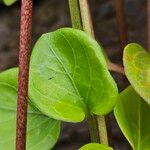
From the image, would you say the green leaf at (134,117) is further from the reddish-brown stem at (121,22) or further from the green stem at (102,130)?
the reddish-brown stem at (121,22)

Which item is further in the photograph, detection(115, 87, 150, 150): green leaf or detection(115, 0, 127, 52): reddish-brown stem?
detection(115, 0, 127, 52): reddish-brown stem

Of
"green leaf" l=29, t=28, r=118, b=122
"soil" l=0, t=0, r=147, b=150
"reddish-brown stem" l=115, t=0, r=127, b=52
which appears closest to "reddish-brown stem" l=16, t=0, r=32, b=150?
"green leaf" l=29, t=28, r=118, b=122

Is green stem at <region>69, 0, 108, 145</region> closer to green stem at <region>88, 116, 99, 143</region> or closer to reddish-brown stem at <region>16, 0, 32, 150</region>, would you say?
green stem at <region>88, 116, 99, 143</region>

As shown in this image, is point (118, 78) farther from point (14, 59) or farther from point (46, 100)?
point (46, 100)

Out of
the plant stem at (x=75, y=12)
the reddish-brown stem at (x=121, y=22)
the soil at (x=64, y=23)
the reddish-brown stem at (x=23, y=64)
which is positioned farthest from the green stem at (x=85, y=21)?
the soil at (x=64, y=23)

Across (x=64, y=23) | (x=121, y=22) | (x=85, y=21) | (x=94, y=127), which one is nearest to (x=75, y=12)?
(x=85, y=21)

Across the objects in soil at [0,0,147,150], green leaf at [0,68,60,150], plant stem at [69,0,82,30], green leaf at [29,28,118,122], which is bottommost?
soil at [0,0,147,150]

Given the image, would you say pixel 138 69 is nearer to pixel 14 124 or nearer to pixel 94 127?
pixel 94 127

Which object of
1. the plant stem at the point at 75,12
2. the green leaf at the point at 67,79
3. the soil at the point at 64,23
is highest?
the plant stem at the point at 75,12

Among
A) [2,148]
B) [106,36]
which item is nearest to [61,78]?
[2,148]
